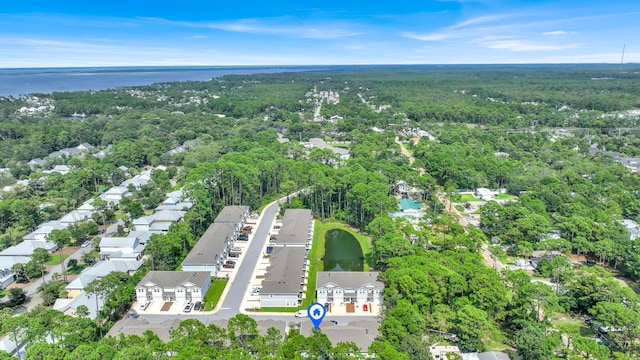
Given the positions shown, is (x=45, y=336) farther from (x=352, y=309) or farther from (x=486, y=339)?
(x=486, y=339)

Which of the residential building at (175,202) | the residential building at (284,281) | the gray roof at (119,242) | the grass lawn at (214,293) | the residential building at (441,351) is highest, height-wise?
the residential building at (175,202)

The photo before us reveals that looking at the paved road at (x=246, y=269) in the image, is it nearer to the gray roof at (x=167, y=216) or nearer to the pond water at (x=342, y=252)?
the pond water at (x=342, y=252)

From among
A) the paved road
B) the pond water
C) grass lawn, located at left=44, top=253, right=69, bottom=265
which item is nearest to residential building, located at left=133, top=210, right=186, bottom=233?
grass lawn, located at left=44, top=253, right=69, bottom=265

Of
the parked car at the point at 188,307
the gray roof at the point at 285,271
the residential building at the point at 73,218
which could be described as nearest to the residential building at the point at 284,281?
the gray roof at the point at 285,271

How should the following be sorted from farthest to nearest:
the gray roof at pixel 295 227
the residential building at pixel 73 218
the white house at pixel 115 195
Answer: the white house at pixel 115 195 < the residential building at pixel 73 218 < the gray roof at pixel 295 227

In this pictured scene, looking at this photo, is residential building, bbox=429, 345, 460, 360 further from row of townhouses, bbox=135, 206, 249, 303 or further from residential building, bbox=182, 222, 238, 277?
residential building, bbox=182, 222, 238, 277

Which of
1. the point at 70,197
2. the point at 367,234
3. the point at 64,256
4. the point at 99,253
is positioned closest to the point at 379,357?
the point at 367,234
